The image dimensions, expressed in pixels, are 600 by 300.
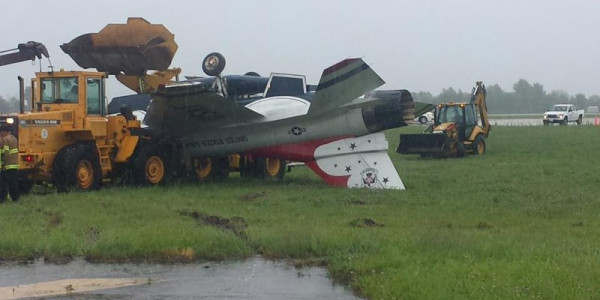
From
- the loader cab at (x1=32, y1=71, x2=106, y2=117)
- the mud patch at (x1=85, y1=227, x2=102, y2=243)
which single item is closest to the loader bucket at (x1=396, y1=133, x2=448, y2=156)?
the loader cab at (x1=32, y1=71, x2=106, y2=117)

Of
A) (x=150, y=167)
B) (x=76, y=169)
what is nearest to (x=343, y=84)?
(x=150, y=167)

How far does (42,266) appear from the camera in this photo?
10297mm

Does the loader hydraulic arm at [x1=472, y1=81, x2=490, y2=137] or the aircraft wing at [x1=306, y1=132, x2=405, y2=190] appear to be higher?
the loader hydraulic arm at [x1=472, y1=81, x2=490, y2=137]

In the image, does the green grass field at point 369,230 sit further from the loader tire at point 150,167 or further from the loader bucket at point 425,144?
the loader bucket at point 425,144

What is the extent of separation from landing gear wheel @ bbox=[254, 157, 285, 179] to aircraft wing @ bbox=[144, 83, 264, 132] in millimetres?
2419

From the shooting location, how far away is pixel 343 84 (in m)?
19.1

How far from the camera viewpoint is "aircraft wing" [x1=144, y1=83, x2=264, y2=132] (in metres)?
19.3

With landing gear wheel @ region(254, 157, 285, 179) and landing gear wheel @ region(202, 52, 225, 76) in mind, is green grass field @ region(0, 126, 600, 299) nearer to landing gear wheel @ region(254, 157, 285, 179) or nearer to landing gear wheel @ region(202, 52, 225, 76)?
landing gear wheel @ region(254, 157, 285, 179)

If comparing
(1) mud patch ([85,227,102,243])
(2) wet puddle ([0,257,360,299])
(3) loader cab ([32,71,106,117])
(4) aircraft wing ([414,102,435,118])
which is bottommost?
(2) wet puddle ([0,257,360,299])

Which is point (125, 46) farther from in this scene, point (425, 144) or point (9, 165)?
point (425, 144)

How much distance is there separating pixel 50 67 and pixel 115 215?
6.45 m

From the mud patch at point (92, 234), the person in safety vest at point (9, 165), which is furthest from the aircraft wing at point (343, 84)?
the mud patch at point (92, 234)

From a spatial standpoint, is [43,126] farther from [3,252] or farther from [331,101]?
[3,252]

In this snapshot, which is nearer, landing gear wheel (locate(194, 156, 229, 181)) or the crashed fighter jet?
the crashed fighter jet
